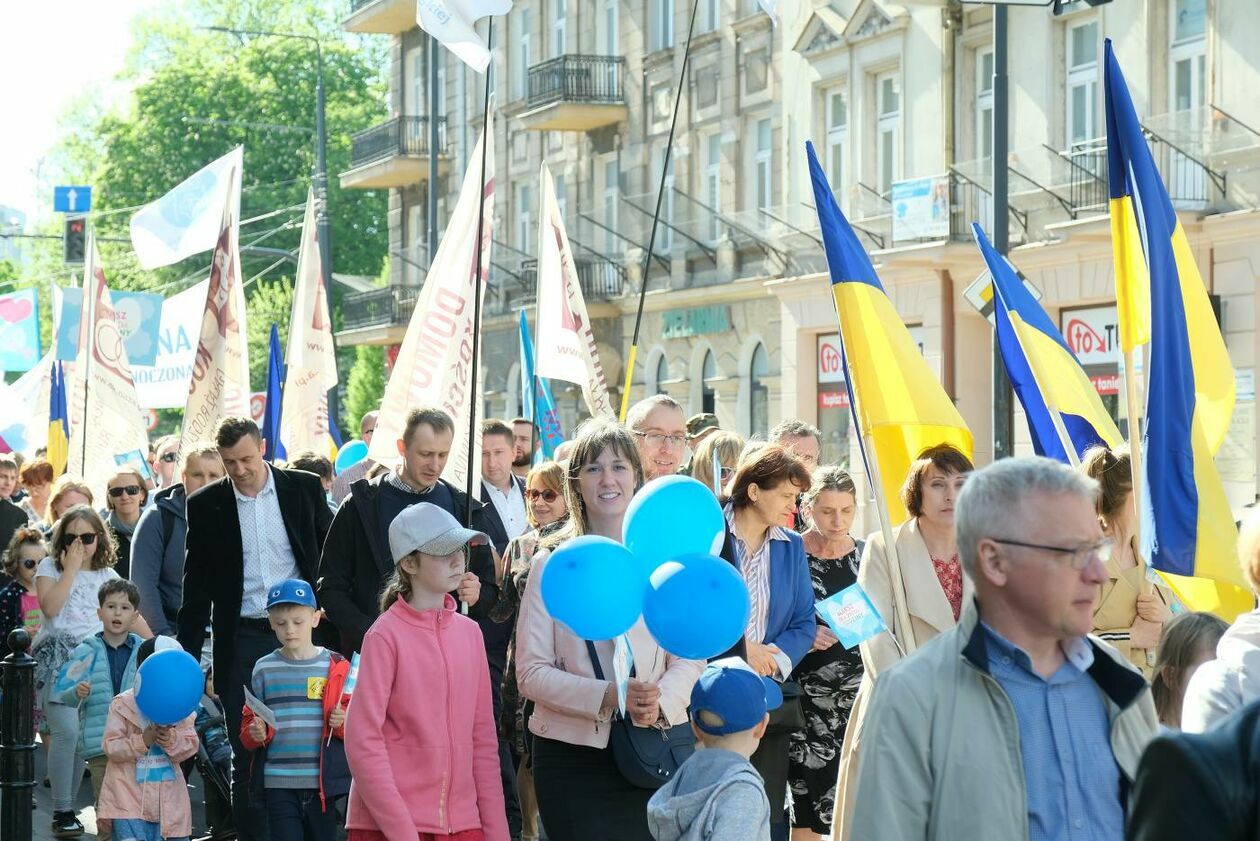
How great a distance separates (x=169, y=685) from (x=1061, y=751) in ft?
→ 17.7

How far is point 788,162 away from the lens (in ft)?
99.7

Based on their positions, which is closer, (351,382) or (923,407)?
(923,407)

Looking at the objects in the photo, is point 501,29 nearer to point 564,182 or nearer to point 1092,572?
point 564,182

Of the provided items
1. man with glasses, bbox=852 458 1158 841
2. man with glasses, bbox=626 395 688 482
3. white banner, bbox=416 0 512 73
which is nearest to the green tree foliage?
white banner, bbox=416 0 512 73

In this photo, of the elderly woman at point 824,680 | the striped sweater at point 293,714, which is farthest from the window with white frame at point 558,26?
the striped sweater at point 293,714

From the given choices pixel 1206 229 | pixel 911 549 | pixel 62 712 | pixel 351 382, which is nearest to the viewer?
pixel 911 549

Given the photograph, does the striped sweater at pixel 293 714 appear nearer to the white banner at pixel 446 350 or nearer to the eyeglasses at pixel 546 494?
the eyeglasses at pixel 546 494

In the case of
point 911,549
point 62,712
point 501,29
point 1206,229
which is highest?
point 501,29

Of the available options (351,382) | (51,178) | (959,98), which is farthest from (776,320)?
(51,178)

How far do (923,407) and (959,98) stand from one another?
20279 millimetres

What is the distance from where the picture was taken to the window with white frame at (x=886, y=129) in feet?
91.8

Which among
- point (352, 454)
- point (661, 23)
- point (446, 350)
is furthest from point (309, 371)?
point (661, 23)

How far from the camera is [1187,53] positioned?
2236 cm

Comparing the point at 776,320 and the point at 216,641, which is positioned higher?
the point at 776,320
